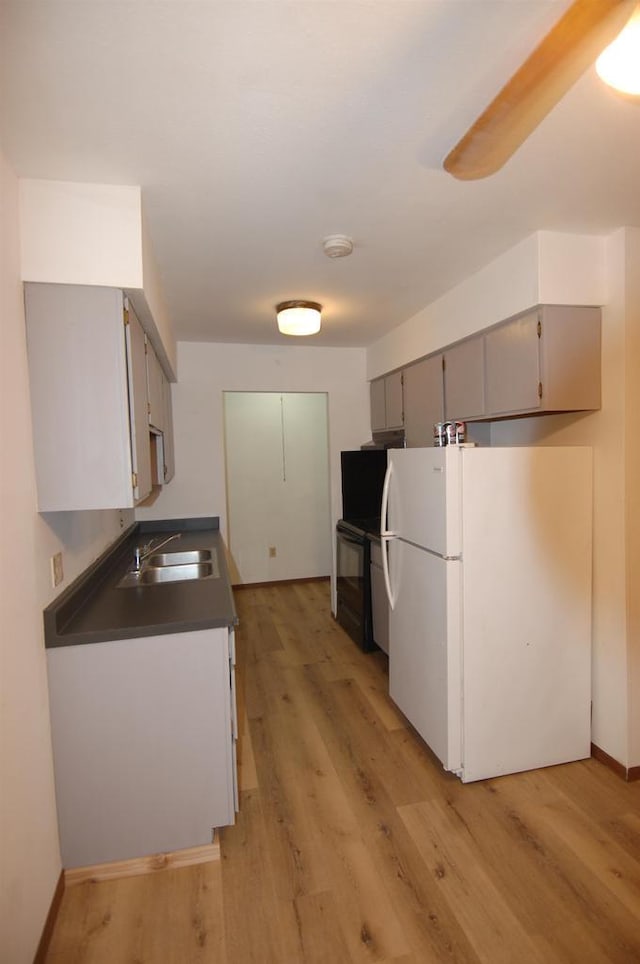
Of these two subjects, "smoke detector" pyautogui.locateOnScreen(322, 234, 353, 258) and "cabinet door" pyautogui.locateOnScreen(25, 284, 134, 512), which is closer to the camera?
"cabinet door" pyautogui.locateOnScreen(25, 284, 134, 512)

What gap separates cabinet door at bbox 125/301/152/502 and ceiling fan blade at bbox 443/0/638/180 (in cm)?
121

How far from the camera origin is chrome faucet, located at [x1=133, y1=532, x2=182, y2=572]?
9.52 ft

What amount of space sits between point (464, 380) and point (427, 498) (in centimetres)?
89

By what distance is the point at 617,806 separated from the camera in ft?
6.63

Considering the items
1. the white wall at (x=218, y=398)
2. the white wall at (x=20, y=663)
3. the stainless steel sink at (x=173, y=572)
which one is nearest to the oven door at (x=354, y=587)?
the white wall at (x=218, y=398)

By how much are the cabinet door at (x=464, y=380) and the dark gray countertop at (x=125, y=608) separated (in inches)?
63.6

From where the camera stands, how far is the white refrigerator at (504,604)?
2115mm

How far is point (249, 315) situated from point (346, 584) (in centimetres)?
217

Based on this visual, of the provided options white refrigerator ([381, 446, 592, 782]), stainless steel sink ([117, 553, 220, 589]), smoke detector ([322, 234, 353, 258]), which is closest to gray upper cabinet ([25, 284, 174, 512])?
smoke detector ([322, 234, 353, 258])

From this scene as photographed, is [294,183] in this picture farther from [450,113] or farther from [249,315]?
[249,315]

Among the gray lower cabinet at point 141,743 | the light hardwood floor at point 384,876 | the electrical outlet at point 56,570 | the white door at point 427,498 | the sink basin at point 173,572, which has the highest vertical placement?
the white door at point 427,498

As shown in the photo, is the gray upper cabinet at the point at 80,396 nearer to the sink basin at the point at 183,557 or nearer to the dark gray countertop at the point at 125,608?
the dark gray countertop at the point at 125,608

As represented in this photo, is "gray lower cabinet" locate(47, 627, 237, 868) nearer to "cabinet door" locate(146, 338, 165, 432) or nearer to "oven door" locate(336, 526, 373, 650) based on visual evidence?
"cabinet door" locate(146, 338, 165, 432)

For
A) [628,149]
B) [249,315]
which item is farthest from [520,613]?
[249,315]
